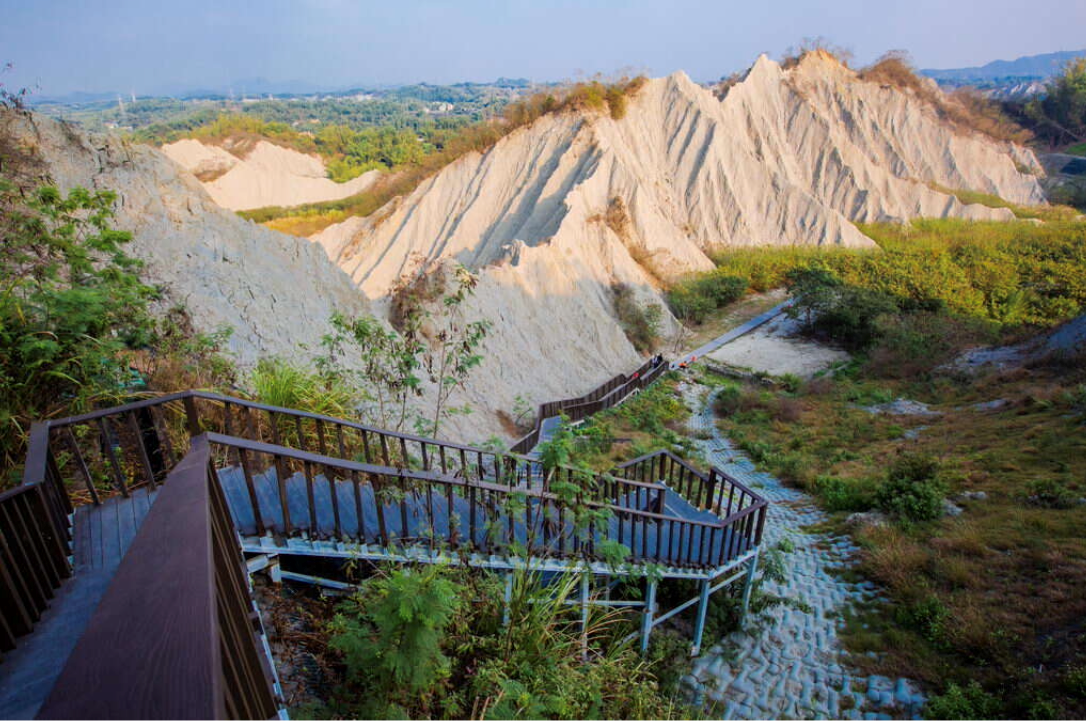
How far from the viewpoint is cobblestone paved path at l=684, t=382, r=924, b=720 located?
6137 millimetres

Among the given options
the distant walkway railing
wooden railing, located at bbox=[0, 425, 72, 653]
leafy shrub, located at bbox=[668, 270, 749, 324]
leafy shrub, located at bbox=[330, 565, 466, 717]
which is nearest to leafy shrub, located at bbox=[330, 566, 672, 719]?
leafy shrub, located at bbox=[330, 565, 466, 717]

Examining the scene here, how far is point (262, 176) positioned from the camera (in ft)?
171

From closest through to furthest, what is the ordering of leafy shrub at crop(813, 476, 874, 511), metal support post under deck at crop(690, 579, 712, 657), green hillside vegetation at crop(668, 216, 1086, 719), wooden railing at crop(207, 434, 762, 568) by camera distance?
wooden railing at crop(207, 434, 762, 568) < green hillside vegetation at crop(668, 216, 1086, 719) < metal support post under deck at crop(690, 579, 712, 657) < leafy shrub at crop(813, 476, 874, 511)

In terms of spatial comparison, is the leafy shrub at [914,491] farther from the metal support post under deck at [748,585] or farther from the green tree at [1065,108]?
the green tree at [1065,108]

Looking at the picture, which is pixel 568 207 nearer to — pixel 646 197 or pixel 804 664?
pixel 646 197

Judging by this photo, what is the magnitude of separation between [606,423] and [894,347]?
13.3 m

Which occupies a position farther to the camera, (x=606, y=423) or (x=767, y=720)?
(x=606, y=423)

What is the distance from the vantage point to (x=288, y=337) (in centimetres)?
1116

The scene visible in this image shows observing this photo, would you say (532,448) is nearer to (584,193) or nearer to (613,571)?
(613,571)

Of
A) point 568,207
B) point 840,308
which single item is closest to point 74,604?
point 568,207

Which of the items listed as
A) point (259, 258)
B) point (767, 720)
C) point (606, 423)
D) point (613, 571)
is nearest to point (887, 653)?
point (767, 720)

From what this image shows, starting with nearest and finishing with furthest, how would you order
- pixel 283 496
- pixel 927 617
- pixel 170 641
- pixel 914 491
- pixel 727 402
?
1. pixel 170 641
2. pixel 283 496
3. pixel 927 617
4. pixel 914 491
5. pixel 727 402

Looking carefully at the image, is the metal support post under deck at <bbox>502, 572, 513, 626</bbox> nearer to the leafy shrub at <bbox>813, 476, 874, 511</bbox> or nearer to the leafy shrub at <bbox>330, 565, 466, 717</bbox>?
the leafy shrub at <bbox>330, 565, 466, 717</bbox>

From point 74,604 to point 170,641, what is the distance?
90.0 inches
